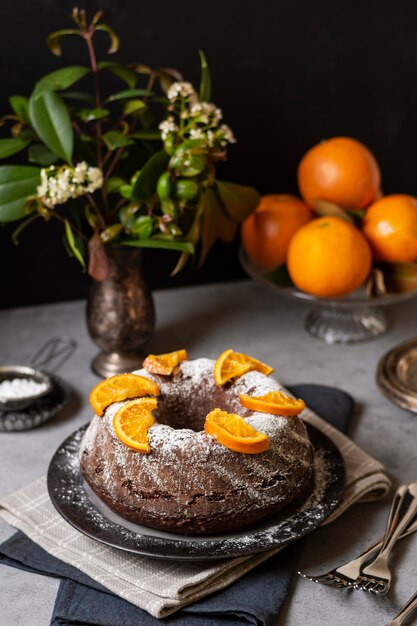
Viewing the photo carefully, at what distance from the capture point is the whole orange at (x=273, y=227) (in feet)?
4.80

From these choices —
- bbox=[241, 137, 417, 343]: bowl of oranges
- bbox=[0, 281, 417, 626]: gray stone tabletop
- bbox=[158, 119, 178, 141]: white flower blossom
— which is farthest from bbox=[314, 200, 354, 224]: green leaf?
bbox=[158, 119, 178, 141]: white flower blossom

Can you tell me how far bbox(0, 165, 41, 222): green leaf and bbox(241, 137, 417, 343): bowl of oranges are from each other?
40 centimetres

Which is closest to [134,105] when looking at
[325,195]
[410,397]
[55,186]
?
[55,186]

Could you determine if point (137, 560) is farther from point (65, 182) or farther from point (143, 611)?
point (65, 182)

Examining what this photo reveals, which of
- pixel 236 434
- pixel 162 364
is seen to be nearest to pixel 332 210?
pixel 162 364

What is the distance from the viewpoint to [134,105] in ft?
4.27

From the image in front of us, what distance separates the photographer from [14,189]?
123 cm

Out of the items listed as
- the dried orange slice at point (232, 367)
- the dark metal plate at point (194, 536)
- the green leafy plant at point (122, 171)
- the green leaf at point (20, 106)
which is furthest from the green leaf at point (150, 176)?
the dark metal plate at point (194, 536)

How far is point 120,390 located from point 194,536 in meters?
0.19

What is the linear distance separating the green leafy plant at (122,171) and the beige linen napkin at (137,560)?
37cm

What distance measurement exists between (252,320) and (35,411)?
1.64 ft

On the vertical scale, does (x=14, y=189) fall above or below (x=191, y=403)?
above

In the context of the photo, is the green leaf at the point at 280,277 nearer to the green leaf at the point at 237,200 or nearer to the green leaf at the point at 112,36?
the green leaf at the point at 237,200

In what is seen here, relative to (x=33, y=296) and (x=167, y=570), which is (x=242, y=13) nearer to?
(x=33, y=296)
